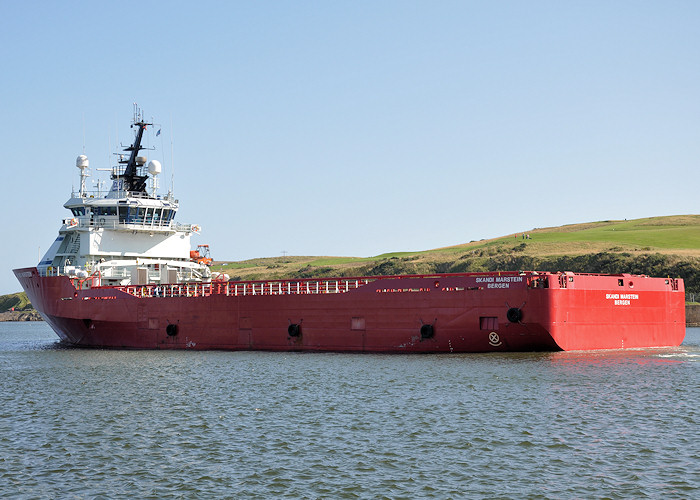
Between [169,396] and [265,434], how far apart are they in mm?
6345

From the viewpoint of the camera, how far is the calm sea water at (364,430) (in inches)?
522

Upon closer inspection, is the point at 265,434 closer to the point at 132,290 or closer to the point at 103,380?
the point at 103,380

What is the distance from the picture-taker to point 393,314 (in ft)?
103

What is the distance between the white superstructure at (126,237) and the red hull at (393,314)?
6.56ft

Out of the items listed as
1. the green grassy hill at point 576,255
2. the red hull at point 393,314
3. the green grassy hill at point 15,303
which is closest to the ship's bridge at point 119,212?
the red hull at point 393,314

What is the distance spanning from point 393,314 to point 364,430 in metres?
14.3

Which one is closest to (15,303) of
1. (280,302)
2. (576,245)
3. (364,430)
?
(576,245)

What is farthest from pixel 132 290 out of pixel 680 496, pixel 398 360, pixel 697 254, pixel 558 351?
pixel 697 254

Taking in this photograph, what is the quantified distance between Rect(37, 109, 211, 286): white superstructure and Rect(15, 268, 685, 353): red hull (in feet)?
6.56

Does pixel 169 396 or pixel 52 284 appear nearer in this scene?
pixel 169 396

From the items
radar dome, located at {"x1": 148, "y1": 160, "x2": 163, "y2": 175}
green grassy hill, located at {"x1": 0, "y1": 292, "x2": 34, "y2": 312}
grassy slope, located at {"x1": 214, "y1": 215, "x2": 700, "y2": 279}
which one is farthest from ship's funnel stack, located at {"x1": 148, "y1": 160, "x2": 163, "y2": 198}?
green grassy hill, located at {"x1": 0, "y1": 292, "x2": 34, "y2": 312}

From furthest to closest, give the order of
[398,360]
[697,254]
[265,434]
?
[697,254] < [398,360] < [265,434]

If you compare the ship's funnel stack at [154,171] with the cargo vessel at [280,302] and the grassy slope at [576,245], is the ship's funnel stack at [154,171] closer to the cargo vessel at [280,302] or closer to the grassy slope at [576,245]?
the cargo vessel at [280,302]

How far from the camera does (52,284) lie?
40656 millimetres
